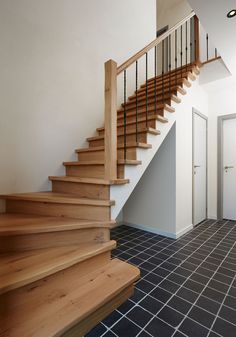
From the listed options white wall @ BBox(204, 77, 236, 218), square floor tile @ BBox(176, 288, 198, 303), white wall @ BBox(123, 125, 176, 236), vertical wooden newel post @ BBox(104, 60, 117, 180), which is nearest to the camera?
square floor tile @ BBox(176, 288, 198, 303)

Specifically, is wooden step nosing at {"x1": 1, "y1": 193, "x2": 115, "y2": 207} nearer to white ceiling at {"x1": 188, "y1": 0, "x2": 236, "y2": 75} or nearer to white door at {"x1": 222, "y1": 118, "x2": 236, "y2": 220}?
white ceiling at {"x1": 188, "y1": 0, "x2": 236, "y2": 75}

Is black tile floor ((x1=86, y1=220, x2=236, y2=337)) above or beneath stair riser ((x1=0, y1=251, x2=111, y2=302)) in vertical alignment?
beneath

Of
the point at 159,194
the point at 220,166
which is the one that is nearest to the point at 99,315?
the point at 159,194

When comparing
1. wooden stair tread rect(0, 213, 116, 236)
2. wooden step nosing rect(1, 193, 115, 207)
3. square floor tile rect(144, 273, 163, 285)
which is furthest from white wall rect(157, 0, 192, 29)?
square floor tile rect(144, 273, 163, 285)

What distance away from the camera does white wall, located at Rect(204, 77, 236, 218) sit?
3371mm

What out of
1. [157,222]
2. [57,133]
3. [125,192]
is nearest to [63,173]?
[57,133]

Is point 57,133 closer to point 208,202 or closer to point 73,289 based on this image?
point 73,289

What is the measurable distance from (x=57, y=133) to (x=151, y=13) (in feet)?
11.5

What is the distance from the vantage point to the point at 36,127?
2191mm

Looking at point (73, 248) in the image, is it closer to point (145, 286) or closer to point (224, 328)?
Answer: point (145, 286)

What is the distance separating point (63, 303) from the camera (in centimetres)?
112

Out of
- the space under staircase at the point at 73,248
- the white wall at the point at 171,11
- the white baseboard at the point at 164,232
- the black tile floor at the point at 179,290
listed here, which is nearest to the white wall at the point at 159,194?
the white baseboard at the point at 164,232

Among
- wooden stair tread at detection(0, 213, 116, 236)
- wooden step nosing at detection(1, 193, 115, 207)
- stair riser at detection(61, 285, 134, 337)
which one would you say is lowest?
stair riser at detection(61, 285, 134, 337)

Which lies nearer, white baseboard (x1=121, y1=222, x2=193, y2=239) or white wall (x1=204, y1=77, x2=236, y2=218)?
white baseboard (x1=121, y1=222, x2=193, y2=239)
